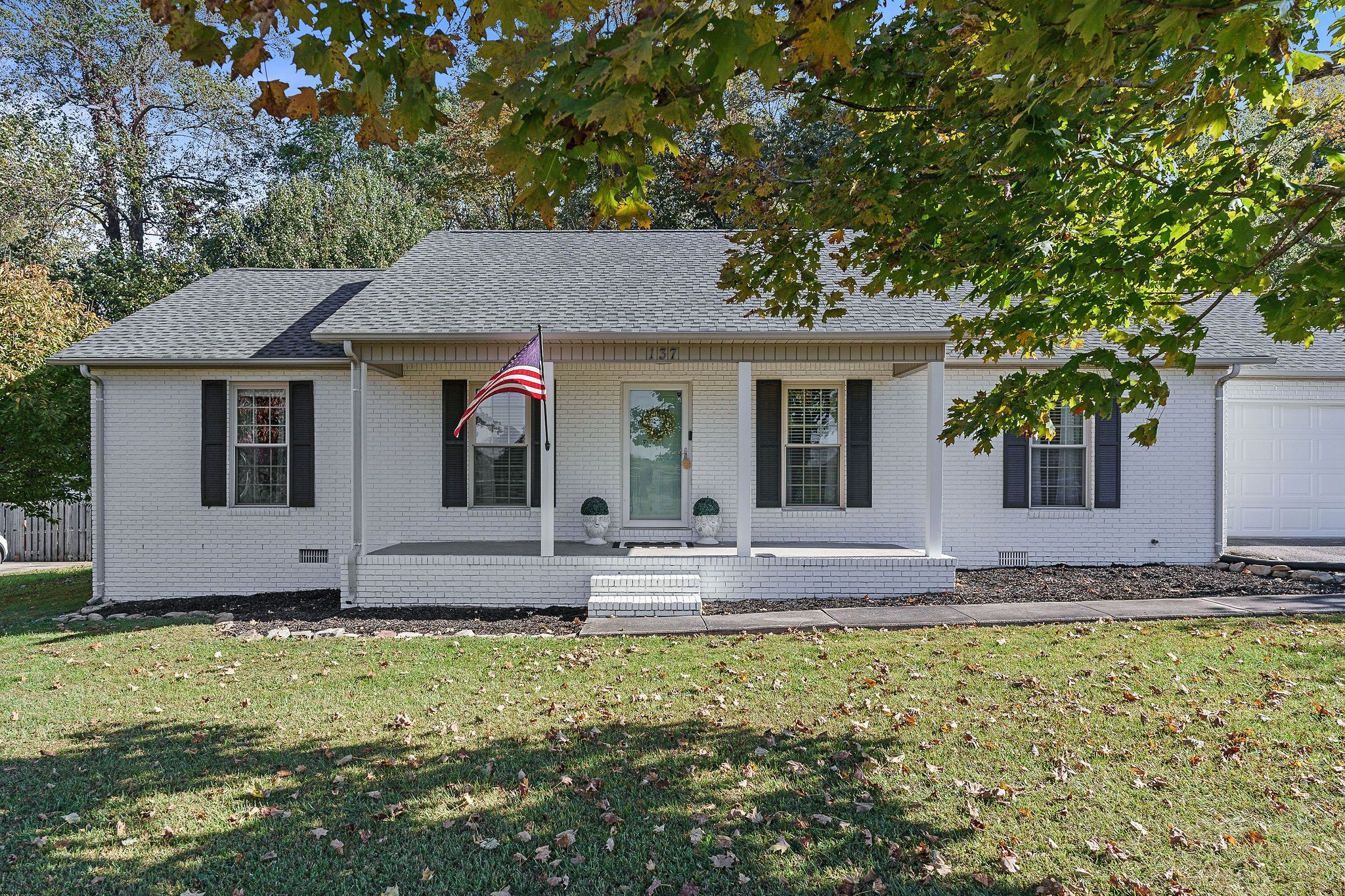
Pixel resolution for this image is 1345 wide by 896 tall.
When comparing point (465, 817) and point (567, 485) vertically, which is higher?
point (567, 485)

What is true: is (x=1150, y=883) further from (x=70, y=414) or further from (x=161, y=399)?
(x=70, y=414)

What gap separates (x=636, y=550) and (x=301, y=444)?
16.4 ft

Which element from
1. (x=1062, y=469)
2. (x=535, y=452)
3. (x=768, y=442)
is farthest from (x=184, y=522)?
(x=1062, y=469)

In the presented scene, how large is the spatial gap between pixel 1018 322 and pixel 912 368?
583 centimetres

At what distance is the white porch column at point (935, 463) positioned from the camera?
944 centimetres

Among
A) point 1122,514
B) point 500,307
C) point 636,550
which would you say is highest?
point 500,307

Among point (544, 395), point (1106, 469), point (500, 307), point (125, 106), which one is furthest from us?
point (125, 106)

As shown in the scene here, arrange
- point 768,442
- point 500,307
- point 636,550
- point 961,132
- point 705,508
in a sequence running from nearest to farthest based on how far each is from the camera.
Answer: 1. point 961,132
2. point 636,550
3. point 500,307
4. point 705,508
5. point 768,442

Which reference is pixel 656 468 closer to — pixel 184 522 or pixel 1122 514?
pixel 184 522

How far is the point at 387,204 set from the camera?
2292cm

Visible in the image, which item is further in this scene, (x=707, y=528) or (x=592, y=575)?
(x=707, y=528)

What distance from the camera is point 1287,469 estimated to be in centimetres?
1233

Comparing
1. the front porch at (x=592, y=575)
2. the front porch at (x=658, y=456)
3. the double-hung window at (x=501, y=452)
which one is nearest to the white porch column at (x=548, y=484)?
the front porch at (x=592, y=575)

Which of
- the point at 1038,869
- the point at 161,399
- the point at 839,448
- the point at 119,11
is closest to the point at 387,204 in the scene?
the point at 119,11
